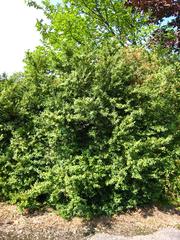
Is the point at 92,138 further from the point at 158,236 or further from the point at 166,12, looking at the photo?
the point at 166,12

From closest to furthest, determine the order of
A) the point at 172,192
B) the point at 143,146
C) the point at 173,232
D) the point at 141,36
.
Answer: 1. the point at 173,232
2. the point at 143,146
3. the point at 172,192
4. the point at 141,36

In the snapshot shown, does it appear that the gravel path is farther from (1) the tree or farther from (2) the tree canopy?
(1) the tree

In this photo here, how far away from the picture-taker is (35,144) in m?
8.77

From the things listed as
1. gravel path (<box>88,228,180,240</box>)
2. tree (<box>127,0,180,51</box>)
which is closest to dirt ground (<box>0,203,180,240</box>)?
gravel path (<box>88,228,180,240</box>)

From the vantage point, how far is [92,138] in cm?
845

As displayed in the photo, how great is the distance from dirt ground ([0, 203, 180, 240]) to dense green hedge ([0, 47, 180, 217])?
22 centimetres

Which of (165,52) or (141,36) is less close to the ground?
(141,36)

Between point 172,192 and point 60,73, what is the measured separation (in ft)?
12.2

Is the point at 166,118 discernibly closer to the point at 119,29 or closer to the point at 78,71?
the point at 78,71

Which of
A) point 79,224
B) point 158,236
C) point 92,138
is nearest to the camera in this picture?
point 158,236

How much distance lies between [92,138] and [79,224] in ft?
6.15

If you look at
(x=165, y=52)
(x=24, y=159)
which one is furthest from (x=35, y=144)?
(x=165, y=52)

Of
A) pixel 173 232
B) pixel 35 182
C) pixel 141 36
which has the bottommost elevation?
pixel 173 232

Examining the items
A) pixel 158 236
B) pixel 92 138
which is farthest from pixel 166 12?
pixel 158 236
